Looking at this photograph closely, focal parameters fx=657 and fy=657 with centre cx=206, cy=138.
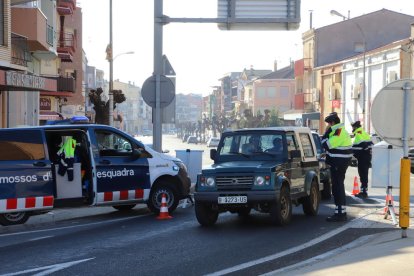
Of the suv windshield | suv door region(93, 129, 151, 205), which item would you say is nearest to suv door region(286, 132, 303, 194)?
the suv windshield

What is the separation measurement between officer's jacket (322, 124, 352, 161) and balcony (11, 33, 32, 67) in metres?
15.6

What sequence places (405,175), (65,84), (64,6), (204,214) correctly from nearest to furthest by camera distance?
1. (405,175)
2. (204,214)
3. (65,84)
4. (64,6)

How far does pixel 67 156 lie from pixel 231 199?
3.48 meters

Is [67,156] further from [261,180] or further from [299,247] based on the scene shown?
[299,247]

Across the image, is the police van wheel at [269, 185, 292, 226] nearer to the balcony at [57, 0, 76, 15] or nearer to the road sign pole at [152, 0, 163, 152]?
the road sign pole at [152, 0, 163, 152]

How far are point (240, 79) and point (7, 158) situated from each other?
126m

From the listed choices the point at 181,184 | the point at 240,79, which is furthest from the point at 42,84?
the point at 240,79

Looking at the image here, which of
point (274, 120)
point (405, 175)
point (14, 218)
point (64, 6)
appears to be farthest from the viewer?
point (274, 120)

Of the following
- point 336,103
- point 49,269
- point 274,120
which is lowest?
point 49,269

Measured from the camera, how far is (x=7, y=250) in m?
9.63

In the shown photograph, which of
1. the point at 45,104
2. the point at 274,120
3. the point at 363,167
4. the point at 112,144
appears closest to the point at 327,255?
the point at 112,144

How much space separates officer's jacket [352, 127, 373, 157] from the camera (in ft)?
55.6

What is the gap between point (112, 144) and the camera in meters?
13.8

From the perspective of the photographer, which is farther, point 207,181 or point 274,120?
point 274,120
